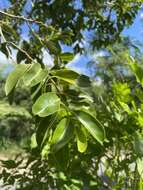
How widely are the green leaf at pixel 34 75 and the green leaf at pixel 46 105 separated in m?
0.06

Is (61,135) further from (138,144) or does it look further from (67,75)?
(138,144)

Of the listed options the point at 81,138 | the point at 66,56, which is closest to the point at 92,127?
the point at 81,138

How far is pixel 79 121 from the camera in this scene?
1287 mm

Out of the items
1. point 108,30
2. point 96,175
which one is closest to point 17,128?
point 108,30

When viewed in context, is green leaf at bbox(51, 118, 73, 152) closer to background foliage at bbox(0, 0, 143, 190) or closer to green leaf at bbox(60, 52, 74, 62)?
background foliage at bbox(0, 0, 143, 190)

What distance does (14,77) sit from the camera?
1379 mm

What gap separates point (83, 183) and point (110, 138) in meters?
0.18

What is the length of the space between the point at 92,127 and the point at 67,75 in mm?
210

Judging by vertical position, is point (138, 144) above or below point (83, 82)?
below

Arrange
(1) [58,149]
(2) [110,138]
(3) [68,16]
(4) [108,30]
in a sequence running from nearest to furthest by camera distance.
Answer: (1) [58,149]
(2) [110,138]
(3) [68,16]
(4) [108,30]

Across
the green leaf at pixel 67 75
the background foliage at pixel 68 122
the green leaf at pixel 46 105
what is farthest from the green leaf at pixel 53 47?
the green leaf at pixel 46 105

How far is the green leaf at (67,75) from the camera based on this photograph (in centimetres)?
142

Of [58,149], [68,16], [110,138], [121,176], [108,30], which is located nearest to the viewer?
[58,149]

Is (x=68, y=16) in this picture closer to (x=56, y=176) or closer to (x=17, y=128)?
(x=56, y=176)
